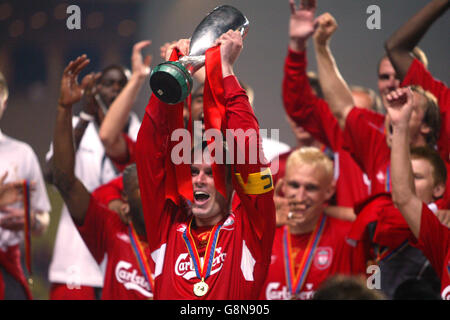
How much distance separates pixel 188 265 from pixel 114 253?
112cm

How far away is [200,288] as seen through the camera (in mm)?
2162

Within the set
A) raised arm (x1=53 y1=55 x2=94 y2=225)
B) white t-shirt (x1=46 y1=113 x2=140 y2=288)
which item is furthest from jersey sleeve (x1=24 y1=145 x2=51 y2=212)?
raised arm (x1=53 y1=55 x2=94 y2=225)

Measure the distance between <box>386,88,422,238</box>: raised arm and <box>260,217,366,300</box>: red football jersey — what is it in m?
0.52

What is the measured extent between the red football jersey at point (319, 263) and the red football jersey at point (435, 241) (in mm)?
486

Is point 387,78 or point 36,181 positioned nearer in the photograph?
point 387,78

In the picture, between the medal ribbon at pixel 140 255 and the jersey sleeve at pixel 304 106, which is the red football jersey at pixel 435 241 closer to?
the jersey sleeve at pixel 304 106

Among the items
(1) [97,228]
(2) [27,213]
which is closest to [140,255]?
(1) [97,228]

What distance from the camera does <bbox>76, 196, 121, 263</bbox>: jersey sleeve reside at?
3088 mm

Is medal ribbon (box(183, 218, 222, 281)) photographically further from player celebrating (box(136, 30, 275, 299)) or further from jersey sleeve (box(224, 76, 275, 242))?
jersey sleeve (box(224, 76, 275, 242))

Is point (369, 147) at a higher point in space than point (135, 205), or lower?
higher

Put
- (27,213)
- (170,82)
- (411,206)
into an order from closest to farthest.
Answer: (170,82), (411,206), (27,213)

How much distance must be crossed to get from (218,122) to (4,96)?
7.96ft

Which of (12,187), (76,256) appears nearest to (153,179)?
(12,187)

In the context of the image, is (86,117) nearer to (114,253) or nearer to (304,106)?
(114,253)
